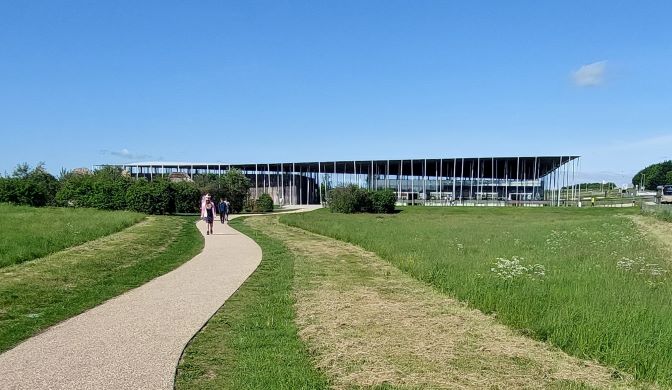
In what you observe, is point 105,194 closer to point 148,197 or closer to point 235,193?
point 148,197

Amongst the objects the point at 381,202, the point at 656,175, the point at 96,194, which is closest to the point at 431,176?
the point at 381,202

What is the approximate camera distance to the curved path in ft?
16.0

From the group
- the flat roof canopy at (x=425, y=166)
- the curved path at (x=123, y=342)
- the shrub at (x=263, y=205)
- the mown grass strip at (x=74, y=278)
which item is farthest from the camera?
the flat roof canopy at (x=425, y=166)

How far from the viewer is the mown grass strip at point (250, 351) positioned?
4.94m

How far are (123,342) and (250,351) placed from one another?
5.20 feet

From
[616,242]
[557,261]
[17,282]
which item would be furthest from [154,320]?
[616,242]

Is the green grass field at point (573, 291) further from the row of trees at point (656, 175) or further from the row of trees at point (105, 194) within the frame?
the row of trees at point (656, 175)

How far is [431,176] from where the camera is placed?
83812 mm

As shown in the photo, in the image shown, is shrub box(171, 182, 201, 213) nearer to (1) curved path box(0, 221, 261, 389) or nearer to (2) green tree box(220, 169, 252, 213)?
(2) green tree box(220, 169, 252, 213)

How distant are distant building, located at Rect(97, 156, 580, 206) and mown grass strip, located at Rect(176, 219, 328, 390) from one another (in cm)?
6263

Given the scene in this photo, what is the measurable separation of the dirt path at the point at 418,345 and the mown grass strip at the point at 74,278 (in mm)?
3588

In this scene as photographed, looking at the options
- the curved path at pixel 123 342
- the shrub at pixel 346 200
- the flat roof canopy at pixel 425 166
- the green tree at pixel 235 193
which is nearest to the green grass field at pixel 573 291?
the curved path at pixel 123 342

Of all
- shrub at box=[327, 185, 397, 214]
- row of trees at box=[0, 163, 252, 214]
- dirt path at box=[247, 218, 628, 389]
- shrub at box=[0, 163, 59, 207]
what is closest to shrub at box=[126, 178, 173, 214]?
row of trees at box=[0, 163, 252, 214]

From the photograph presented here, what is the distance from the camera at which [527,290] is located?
27.2ft
